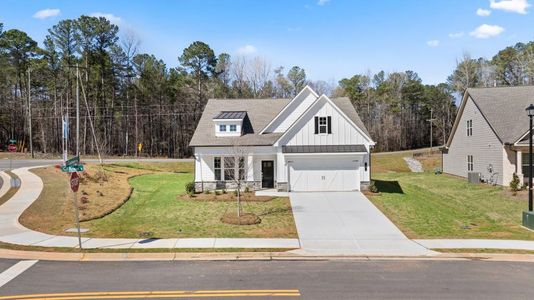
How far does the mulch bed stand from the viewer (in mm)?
18703

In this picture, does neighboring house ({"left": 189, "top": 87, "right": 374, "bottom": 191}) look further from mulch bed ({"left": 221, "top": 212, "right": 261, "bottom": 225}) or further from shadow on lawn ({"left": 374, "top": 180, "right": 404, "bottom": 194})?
mulch bed ({"left": 221, "top": 212, "right": 261, "bottom": 225})

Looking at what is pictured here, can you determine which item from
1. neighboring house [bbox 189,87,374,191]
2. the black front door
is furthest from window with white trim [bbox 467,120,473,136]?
the black front door

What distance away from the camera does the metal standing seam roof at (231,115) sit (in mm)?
29578

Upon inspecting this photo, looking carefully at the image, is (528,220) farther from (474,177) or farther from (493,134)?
(474,177)

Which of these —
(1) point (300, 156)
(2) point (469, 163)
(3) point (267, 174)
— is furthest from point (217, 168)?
(2) point (469, 163)

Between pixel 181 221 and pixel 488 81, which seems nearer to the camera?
pixel 181 221

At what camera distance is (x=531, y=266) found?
12.8m

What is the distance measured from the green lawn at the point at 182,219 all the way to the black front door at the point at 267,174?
170 inches

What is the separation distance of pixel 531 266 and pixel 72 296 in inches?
499

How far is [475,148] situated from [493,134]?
12.2ft

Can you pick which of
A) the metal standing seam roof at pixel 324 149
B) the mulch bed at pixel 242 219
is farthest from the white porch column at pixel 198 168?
the mulch bed at pixel 242 219

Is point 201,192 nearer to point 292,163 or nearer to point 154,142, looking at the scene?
point 292,163

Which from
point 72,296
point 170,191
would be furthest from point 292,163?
point 72,296

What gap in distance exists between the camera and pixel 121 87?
232 ft
